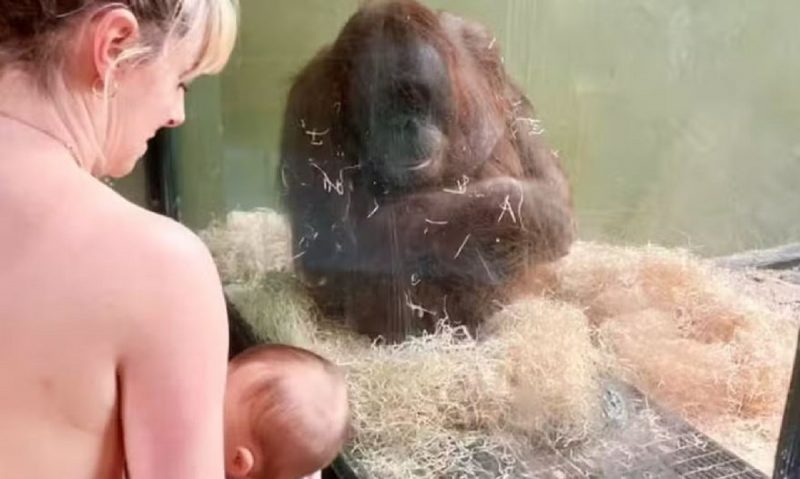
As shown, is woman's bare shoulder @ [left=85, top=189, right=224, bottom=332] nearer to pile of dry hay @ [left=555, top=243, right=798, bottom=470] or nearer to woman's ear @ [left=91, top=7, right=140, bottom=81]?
woman's ear @ [left=91, top=7, right=140, bottom=81]

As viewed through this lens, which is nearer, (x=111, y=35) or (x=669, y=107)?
(x=111, y=35)

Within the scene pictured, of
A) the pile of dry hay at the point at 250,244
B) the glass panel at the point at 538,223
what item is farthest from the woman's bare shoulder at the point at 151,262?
the pile of dry hay at the point at 250,244

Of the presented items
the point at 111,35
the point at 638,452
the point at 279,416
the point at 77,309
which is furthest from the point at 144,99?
the point at 638,452

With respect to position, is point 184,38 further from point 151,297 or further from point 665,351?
point 665,351

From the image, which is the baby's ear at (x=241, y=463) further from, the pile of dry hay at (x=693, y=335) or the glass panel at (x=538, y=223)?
the pile of dry hay at (x=693, y=335)

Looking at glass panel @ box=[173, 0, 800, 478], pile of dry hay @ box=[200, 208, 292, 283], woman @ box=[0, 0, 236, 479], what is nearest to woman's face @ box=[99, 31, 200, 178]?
woman @ box=[0, 0, 236, 479]

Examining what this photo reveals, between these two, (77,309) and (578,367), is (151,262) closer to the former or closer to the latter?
(77,309)

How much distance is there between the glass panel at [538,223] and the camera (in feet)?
4.41

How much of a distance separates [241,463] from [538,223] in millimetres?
624

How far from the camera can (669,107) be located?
141cm

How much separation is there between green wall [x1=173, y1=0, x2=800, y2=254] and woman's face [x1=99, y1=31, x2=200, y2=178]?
0.74 meters

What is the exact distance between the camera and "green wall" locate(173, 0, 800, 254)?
135cm

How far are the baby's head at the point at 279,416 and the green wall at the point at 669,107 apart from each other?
0.50 meters

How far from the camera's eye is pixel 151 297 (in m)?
0.75
